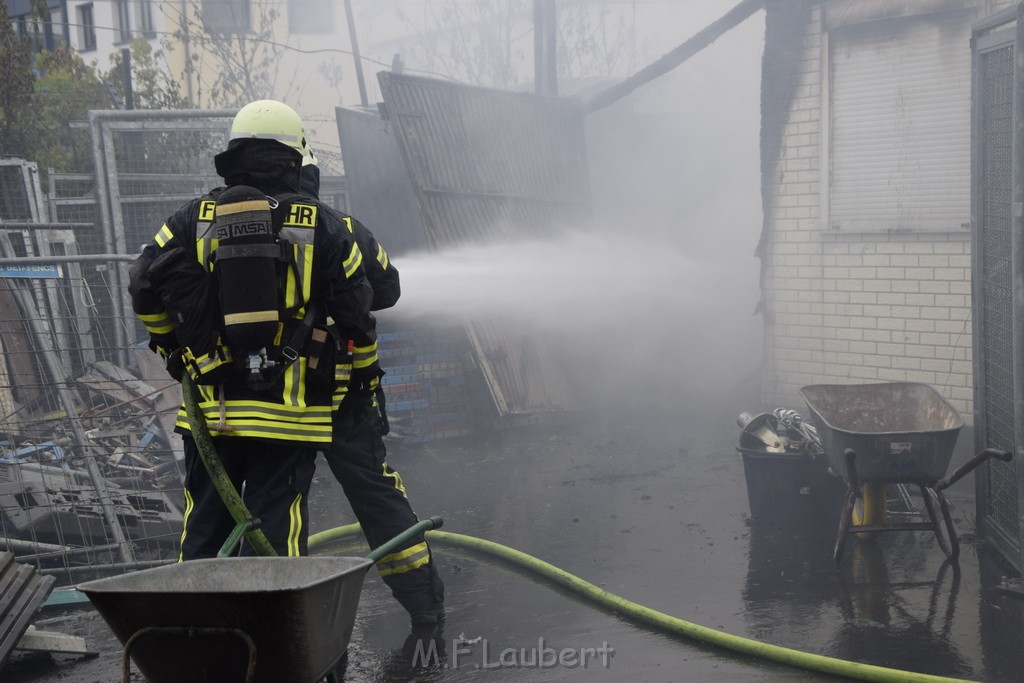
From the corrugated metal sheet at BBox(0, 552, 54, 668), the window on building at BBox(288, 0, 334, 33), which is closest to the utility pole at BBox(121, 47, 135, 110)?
the corrugated metal sheet at BBox(0, 552, 54, 668)

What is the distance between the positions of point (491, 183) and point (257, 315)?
19.7ft

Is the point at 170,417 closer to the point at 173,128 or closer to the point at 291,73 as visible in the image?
the point at 173,128

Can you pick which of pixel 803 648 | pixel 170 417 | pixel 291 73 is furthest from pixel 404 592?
pixel 291 73

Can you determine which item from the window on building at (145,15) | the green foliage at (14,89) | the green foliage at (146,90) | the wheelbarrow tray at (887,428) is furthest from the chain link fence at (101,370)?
the window on building at (145,15)

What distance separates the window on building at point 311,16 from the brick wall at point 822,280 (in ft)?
74.7

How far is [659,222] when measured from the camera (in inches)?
496

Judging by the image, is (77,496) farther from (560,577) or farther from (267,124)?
(267,124)

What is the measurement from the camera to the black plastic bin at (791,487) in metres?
5.53

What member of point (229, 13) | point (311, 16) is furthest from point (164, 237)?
point (311, 16)

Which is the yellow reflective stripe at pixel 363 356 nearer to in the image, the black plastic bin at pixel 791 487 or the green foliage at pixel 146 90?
the black plastic bin at pixel 791 487

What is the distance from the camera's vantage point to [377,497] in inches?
162

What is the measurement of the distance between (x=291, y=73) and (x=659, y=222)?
18817 mm

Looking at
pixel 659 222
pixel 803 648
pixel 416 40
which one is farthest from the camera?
pixel 416 40

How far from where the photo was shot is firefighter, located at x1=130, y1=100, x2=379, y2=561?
3.29m
